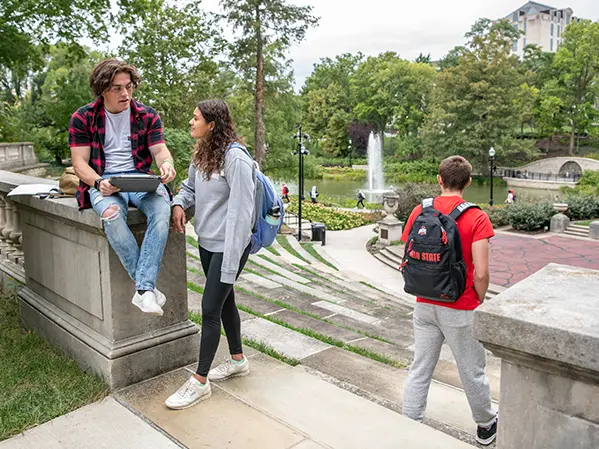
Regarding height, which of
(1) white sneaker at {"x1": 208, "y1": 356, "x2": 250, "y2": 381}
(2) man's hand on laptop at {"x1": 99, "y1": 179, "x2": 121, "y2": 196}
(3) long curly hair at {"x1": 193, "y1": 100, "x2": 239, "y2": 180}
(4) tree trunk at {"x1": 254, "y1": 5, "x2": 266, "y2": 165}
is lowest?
(1) white sneaker at {"x1": 208, "y1": 356, "x2": 250, "y2": 381}

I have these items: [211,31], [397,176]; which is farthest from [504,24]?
[211,31]

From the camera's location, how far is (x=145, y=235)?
3.14m

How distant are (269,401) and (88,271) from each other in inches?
55.7

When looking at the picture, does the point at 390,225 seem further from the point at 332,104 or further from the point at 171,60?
the point at 332,104

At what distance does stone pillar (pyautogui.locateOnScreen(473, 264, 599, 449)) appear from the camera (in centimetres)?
162

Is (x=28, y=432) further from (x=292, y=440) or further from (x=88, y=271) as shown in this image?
(x=292, y=440)

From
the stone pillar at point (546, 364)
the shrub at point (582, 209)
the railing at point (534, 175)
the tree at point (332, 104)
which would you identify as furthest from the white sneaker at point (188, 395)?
the tree at point (332, 104)

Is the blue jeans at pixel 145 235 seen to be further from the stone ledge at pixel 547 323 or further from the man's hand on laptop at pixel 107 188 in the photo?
the stone ledge at pixel 547 323

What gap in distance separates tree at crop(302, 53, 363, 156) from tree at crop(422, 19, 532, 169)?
19979 mm

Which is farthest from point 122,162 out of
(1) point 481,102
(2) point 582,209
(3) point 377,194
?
(1) point 481,102

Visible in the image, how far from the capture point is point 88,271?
11.2 ft

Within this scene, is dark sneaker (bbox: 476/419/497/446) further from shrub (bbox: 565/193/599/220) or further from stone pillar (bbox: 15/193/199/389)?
shrub (bbox: 565/193/599/220)

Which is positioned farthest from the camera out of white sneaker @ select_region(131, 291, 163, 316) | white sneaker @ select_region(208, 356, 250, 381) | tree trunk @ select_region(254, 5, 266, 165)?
tree trunk @ select_region(254, 5, 266, 165)

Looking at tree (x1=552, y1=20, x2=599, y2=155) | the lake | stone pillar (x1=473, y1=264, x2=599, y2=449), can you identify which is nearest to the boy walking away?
stone pillar (x1=473, y1=264, x2=599, y2=449)
